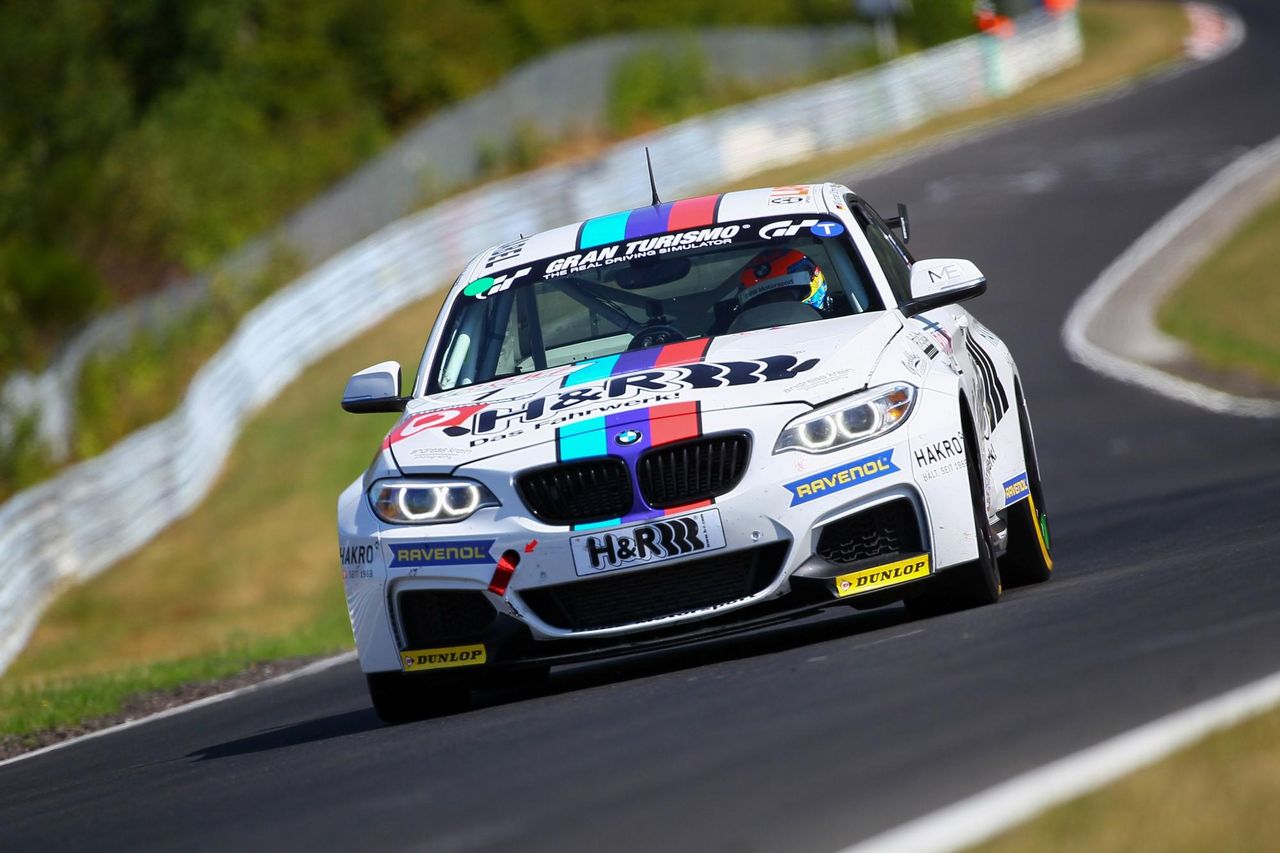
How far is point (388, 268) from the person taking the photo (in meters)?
28.8

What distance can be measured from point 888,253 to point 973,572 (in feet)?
6.19

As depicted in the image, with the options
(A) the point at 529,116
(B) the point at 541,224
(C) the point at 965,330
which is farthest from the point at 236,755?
(A) the point at 529,116

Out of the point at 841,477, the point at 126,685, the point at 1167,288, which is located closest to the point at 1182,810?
the point at 841,477

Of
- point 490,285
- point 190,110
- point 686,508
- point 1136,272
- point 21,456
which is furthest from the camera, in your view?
point 190,110

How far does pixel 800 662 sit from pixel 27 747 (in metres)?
4.13

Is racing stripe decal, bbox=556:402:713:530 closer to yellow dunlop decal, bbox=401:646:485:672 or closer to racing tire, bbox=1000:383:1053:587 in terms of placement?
yellow dunlop decal, bbox=401:646:485:672

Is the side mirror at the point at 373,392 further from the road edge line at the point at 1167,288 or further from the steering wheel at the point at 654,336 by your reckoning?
the road edge line at the point at 1167,288

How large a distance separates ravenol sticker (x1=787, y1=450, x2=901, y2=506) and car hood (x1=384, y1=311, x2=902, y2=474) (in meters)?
0.25

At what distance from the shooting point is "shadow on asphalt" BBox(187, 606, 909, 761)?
7.14 meters

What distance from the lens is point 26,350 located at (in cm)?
3059

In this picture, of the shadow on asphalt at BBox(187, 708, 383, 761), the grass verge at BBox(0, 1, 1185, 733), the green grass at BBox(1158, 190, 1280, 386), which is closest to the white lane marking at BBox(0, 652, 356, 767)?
the grass verge at BBox(0, 1, 1185, 733)

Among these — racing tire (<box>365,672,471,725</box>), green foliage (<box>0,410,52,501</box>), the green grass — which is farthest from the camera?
green foliage (<box>0,410,52,501</box>)

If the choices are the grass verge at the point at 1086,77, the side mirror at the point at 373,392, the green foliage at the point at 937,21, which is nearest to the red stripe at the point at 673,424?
the side mirror at the point at 373,392

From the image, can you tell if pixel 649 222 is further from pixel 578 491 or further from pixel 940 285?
pixel 578 491
